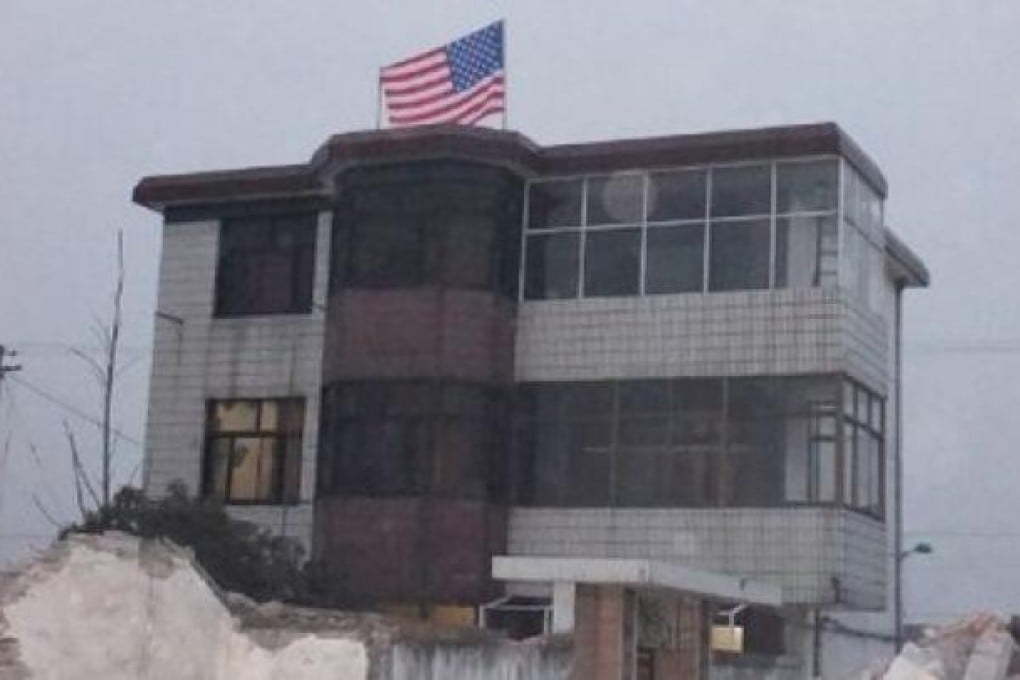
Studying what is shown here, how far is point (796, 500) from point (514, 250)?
566 centimetres

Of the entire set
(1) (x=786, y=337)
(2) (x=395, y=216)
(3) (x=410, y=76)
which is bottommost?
(1) (x=786, y=337)

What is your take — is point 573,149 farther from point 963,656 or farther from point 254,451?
point 963,656

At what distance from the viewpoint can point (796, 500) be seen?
964 inches

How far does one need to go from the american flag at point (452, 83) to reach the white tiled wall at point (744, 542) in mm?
5980

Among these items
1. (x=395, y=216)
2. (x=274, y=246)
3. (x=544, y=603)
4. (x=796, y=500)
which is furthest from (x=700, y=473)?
(x=274, y=246)

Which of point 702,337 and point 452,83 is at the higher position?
point 452,83

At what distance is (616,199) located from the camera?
86.1ft

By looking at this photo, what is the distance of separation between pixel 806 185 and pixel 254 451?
9537 millimetres

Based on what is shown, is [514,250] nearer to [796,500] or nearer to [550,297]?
[550,297]

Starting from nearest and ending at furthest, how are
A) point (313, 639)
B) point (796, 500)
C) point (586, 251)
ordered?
point (313, 639) → point (796, 500) → point (586, 251)

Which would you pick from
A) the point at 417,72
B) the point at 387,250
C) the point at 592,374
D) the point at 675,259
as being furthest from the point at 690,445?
the point at 417,72

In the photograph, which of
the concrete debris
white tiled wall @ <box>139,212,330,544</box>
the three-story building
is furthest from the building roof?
the concrete debris

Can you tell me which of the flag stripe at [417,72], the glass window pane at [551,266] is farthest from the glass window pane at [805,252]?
the flag stripe at [417,72]

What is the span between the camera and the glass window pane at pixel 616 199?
2609 centimetres
